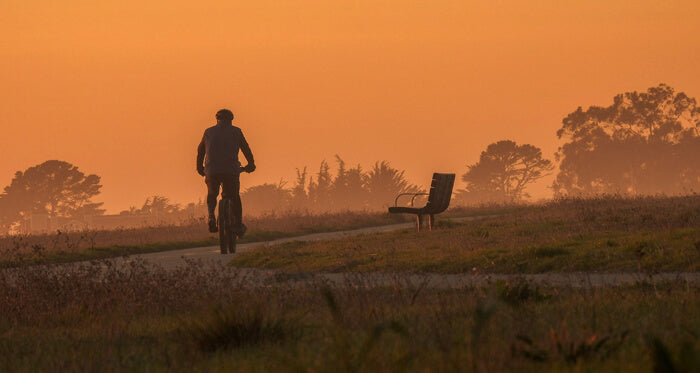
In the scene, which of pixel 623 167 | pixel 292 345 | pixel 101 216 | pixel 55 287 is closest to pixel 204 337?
pixel 292 345

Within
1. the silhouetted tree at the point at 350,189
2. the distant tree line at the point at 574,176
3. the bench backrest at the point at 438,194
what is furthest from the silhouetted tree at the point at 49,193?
the bench backrest at the point at 438,194

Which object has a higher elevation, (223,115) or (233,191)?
(223,115)

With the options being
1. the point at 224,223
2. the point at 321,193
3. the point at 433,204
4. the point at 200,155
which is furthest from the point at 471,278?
the point at 321,193

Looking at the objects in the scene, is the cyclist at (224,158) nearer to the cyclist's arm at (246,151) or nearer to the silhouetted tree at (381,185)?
the cyclist's arm at (246,151)

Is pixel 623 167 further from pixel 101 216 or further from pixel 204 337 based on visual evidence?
pixel 204 337

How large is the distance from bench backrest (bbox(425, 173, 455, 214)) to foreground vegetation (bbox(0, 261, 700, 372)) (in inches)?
433

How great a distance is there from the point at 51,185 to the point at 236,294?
286ft

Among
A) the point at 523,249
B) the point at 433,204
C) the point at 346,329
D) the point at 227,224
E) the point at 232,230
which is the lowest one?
the point at 346,329

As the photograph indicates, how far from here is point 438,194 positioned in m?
20.2

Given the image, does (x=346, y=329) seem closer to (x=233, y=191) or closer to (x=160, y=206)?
(x=233, y=191)

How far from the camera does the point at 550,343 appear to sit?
14.9 ft

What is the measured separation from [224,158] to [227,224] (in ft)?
3.89

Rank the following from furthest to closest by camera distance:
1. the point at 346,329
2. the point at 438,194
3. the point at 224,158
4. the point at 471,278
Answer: the point at 438,194 < the point at 224,158 < the point at 471,278 < the point at 346,329

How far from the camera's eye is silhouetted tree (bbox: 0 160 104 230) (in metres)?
89.4
